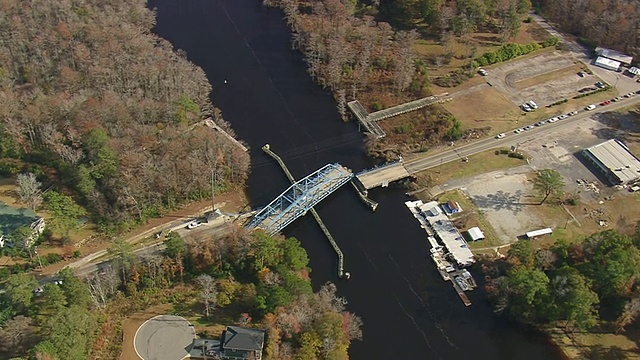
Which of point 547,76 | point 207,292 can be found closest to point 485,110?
point 547,76

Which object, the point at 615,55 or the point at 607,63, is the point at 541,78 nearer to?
the point at 607,63

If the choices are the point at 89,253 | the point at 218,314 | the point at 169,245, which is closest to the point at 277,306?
the point at 218,314

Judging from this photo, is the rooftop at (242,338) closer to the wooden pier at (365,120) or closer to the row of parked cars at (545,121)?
the wooden pier at (365,120)

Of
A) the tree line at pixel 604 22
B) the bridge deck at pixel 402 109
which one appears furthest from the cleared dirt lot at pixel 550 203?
the tree line at pixel 604 22

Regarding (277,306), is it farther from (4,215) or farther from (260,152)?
(4,215)

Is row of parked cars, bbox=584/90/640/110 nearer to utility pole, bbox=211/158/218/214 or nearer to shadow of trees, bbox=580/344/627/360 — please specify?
shadow of trees, bbox=580/344/627/360
